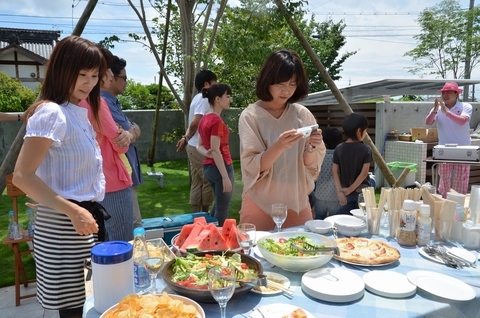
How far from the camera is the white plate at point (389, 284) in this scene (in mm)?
1312

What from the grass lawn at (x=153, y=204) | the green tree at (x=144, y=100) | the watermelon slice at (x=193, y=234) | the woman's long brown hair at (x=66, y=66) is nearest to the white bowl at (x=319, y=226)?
the watermelon slice at (x=193, y=234)

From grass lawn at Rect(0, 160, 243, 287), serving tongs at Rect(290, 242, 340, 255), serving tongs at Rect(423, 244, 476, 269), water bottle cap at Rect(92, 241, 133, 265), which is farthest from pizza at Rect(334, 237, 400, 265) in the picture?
grass lawn at Rect(0, 160, 243, 287)

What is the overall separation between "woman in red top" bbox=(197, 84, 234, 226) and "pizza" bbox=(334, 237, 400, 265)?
1.91m

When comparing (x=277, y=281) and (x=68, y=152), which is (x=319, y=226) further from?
(x=68, y=152)

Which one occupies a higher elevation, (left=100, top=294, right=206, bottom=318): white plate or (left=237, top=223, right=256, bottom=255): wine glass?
(left=237, top=223, right=256, bottom=255): wine glass

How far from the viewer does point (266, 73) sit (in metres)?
2.12

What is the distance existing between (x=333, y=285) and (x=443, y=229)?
943 mm

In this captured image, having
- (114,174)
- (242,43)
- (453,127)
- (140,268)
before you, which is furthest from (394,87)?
(140,268)

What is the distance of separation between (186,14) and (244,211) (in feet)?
14.6

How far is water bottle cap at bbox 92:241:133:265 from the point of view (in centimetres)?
118

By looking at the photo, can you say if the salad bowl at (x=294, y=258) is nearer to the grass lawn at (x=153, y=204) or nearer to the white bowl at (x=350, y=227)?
the white bowl at (x=350, y=227)

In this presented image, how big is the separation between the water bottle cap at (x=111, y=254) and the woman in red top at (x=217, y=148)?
2.34 meters

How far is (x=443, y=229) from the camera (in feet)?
6.26

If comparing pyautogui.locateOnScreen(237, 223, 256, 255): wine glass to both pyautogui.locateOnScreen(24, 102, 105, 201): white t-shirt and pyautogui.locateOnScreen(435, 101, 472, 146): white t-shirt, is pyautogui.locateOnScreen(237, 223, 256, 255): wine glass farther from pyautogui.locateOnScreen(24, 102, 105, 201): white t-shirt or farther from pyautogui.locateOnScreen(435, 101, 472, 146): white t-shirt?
pyautogui.locateOnScreen(435, 101, 472, 146): white t-shirt
